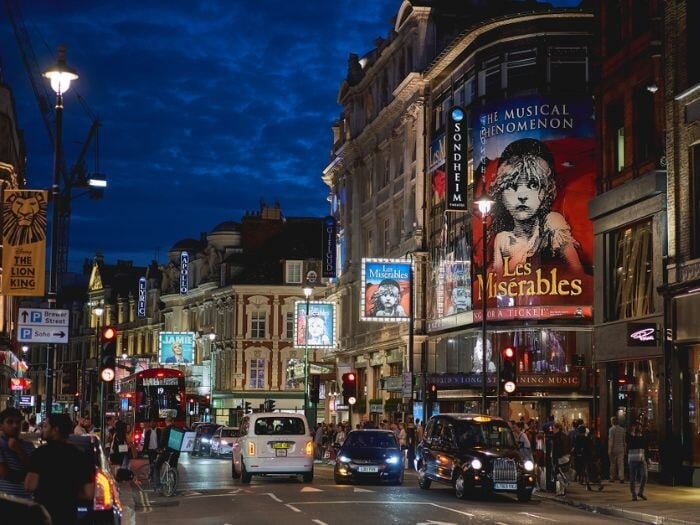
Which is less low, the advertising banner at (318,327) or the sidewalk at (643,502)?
the advertising banner at (318,327)

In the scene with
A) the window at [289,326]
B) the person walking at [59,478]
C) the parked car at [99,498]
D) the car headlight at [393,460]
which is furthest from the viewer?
the window at [289,326]

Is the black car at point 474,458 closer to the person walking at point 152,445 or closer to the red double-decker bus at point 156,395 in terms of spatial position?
the person walking at point 152,445

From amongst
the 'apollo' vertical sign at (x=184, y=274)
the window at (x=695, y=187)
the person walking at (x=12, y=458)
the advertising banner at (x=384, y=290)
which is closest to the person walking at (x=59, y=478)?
the person walking at (x=12, y=458)

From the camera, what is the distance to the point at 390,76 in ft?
204

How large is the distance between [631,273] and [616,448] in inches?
222

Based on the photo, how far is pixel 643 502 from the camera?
25219 millimetres

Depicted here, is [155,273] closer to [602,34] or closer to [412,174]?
[412,174]

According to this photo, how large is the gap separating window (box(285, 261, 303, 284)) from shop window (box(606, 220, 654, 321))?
57.3 metres

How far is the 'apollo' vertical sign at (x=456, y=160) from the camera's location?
48875 mm

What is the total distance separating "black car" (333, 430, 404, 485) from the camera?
30.1m

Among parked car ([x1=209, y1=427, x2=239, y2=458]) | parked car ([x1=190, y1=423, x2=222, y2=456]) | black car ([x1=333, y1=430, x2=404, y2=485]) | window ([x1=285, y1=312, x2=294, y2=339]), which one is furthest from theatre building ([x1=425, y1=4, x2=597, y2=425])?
window ([x1=285, y1=312, x2=294, y2=339])

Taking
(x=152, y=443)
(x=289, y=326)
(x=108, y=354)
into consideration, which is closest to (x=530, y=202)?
(x=152, y=443)

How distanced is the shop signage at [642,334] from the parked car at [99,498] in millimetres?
20095

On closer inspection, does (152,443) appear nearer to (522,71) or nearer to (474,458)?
(474,458)
